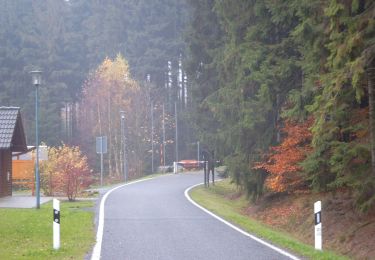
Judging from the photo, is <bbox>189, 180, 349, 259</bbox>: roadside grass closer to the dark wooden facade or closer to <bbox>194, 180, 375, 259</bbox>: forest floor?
<bbox>194, 180, 375, 259</bbox>: forest floor

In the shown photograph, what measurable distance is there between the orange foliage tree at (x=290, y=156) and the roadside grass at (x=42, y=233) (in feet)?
21.1

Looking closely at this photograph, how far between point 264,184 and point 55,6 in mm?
51624

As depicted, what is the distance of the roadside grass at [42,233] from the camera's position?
1093 cm

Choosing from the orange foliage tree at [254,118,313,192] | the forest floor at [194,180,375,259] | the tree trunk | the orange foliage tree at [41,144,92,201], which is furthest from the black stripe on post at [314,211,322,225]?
the orange foliage tree at [41,144,92,201]

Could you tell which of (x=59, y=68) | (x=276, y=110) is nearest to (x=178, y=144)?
(x=59, y=68)

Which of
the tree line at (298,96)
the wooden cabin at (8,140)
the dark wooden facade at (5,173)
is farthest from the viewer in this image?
the dark wooden facade at (5,173)

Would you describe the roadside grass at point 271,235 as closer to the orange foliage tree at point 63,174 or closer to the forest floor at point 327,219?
the forest floor at point 327,219

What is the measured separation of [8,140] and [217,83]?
11.2 m

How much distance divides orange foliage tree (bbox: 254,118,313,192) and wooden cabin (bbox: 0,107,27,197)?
13.1 metres

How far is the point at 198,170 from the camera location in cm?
5494

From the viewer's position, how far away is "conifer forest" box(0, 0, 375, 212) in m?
13.3

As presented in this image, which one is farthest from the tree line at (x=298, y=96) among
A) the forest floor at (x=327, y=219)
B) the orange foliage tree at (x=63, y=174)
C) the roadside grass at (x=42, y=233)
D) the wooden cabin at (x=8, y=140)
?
the wooden cabin at (x=8, y=140)

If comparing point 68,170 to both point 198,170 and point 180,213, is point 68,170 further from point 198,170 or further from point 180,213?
point 198,170

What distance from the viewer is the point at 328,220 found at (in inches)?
683
